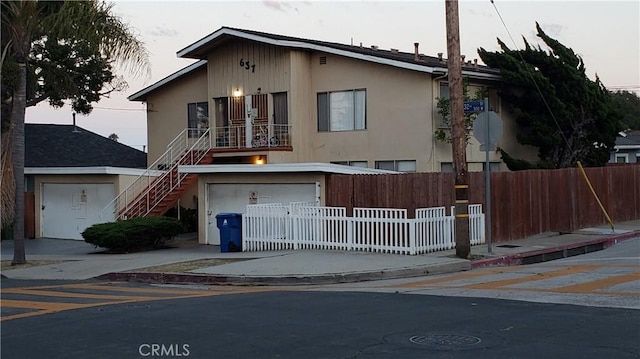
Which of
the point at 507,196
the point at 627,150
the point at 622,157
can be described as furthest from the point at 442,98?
the point at 622,157

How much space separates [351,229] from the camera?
63.5 feet

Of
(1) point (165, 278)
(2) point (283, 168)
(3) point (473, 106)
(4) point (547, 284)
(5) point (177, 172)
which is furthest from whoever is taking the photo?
(5) point (177, 172)

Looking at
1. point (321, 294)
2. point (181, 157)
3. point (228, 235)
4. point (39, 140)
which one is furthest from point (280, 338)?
point (39, 140)

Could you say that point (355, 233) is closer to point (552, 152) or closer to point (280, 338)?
point (280, 338)

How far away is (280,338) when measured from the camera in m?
8.98

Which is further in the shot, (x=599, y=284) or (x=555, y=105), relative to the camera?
(x=555, y=105)

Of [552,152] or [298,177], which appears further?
[552,152]

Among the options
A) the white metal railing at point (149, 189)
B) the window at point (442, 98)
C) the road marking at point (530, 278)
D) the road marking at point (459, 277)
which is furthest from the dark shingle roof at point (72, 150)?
the road marking at point (530, 278)

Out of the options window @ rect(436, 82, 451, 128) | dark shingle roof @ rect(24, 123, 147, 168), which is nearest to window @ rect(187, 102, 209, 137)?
dark shingle roof @ rect(24, 123, 147, 168)

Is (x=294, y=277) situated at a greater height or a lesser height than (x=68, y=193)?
lesser

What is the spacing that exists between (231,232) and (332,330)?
483 inches

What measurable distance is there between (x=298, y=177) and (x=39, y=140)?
18.1 metres

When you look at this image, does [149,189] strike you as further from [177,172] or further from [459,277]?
[459,277]

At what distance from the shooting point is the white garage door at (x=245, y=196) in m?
22.1
